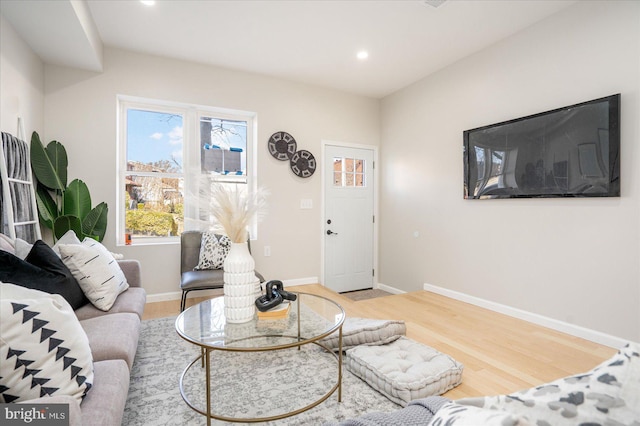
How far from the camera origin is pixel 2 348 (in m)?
0.90

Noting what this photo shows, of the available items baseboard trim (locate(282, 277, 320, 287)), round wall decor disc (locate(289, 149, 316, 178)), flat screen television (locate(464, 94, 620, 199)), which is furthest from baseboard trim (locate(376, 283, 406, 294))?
round wall decor disc (locate(289, 149, 316, 178))

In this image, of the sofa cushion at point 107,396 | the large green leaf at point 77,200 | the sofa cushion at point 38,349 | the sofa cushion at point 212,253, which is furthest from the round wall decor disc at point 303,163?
the sofa cushion at point 38,349

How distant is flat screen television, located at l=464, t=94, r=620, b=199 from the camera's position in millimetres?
2418

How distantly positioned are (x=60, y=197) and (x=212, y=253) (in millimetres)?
1535

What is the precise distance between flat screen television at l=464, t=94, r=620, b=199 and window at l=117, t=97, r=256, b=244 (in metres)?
2.52

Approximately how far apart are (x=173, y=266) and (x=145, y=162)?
4.02ft

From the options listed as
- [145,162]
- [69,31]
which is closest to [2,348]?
[69,31]

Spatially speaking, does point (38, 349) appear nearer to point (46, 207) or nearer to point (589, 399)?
point (589, 399)

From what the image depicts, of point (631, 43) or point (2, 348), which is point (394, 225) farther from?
point (2, 348)

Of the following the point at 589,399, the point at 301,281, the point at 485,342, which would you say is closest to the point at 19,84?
the point at 301,281

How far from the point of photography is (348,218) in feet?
15.3

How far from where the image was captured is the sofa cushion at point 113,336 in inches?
58.6

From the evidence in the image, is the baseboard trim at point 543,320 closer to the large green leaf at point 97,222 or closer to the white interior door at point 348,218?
the white interior door at point 348,218

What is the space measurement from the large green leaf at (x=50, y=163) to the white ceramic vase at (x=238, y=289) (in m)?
2.36
